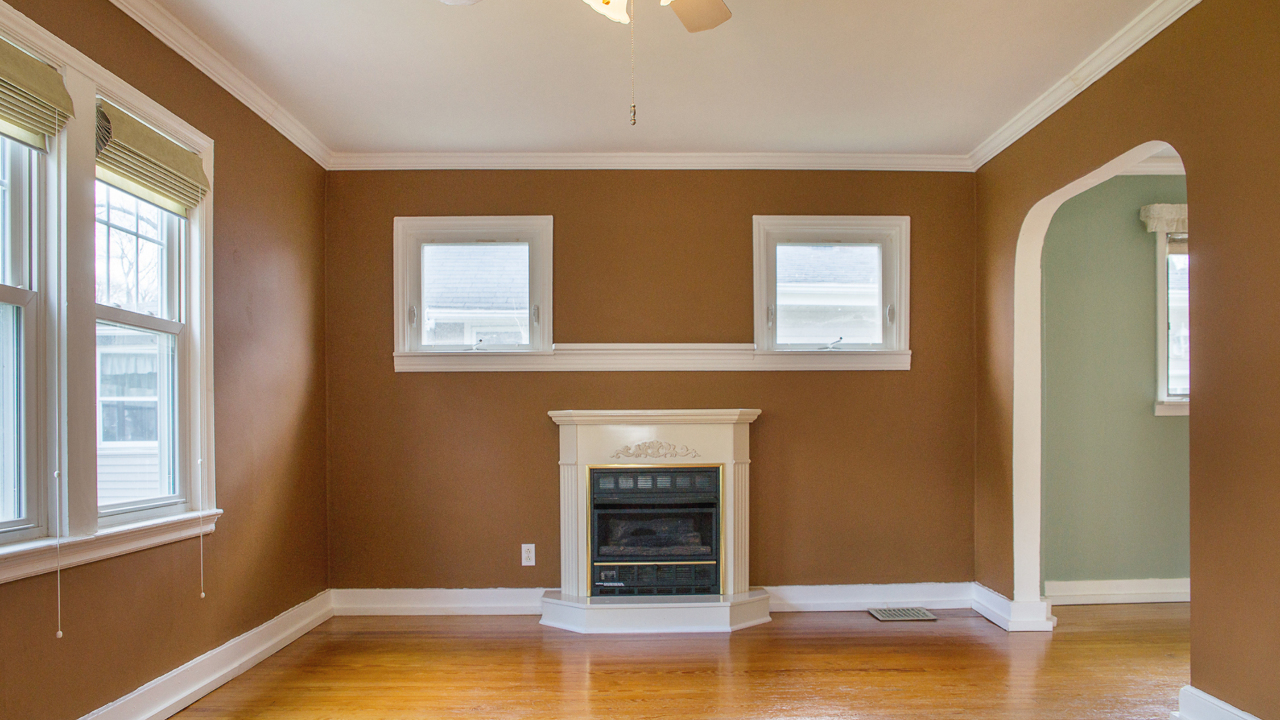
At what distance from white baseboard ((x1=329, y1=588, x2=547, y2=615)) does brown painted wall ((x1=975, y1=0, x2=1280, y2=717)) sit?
306cm

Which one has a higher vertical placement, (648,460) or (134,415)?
(134,415)

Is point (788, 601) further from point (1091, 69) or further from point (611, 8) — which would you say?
point (611, 8)

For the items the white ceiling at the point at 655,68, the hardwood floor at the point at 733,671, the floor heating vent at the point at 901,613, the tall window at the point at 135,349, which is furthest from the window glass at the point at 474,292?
the floor heating vent at the point at 901,613

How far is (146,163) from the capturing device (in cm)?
266

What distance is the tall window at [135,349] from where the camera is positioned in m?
2.54

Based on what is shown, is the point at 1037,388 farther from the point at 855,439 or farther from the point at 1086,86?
the point at 1086,86

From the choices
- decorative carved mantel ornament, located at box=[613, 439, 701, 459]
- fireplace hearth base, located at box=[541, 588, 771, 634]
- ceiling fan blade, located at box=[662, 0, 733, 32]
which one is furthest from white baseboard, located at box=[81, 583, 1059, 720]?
ceiling fan blade, located at box=[662, 0, 733, 32]

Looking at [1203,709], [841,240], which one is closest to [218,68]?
[841,240]

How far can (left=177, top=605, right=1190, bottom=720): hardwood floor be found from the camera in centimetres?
288

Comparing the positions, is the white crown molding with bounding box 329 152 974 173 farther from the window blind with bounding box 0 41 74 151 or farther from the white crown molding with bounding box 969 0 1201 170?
the window blind with bounding box 0 41 74 151

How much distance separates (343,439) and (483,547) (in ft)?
3.26

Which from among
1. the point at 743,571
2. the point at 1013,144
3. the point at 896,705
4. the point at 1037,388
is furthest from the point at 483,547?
the point at 1013,144

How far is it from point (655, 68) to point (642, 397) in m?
1.80

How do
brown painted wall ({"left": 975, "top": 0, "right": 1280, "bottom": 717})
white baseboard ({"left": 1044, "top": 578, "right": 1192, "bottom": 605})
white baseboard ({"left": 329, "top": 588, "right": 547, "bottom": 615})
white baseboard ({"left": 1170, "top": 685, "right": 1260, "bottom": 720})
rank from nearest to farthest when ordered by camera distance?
brown painted wall ({"left": 975, "top": 0, "right": 1280, "bottom": 717}), white baseboard ({"left": 1170, "top": 685, "right": 1260, "bottom": 720}), white baseboard ({"left": 329, "top": 588, "right": 547, "bottom": 615}), white baseboard ({"left": 1044, "top": 578, "right": 1192, "bottom": 605})
